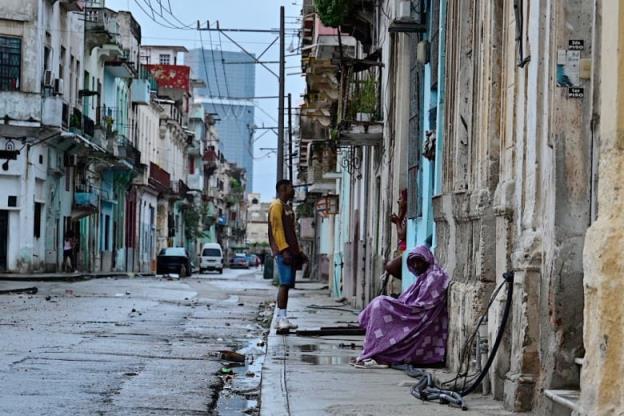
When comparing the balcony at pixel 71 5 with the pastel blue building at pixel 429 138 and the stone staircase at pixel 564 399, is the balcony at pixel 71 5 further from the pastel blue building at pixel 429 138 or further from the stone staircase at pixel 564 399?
the stone staircase at pixel 564 399

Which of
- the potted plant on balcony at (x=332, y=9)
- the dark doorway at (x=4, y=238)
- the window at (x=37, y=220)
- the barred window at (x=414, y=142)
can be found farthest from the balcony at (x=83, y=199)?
the barred window at (x=414, y=142)

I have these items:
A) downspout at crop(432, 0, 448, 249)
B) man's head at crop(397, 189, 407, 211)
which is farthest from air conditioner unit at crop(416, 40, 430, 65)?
man's head at crop(397, 189, 407, 211)

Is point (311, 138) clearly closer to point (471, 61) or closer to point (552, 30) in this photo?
point (471, 61)

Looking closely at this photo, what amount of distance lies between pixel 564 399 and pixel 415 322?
13.0ft

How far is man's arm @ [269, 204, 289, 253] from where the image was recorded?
14328 mm

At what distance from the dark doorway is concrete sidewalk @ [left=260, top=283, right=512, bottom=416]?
3093 cm

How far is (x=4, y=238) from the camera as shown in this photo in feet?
141

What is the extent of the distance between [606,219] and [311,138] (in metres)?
30.6

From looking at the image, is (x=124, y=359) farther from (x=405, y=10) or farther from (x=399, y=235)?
(x=405, y=10)

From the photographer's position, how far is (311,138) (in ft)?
119

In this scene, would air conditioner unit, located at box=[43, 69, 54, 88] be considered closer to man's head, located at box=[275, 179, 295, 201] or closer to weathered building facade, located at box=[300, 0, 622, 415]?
man's head, located at box=[275, 179, 295, 201]

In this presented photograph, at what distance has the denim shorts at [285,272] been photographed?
14453mm

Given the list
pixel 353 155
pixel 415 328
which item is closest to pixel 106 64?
pixel 353 155

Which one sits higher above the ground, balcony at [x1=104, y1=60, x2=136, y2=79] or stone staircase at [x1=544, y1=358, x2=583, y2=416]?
balcony at [x1=104, y1=60, x2=136, y2=79]
